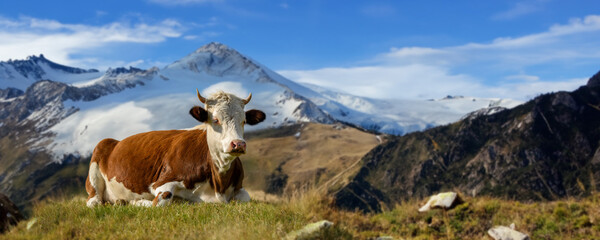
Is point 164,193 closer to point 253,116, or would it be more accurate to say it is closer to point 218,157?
point 218,157

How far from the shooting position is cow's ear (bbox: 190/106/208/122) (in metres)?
10.5

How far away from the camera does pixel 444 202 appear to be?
19.3 m

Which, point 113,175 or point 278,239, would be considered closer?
point 278,239

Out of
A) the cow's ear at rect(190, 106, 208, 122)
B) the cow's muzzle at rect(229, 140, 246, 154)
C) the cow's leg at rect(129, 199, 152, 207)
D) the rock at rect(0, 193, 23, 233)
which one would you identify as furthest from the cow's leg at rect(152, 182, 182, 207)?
the rock at rect(0, 193, 23, 233)

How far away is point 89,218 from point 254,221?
321 cm

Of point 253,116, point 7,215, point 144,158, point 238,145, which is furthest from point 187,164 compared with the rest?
point 7,215

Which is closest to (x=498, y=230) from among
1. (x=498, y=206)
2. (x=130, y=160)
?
(x=498, y=206)

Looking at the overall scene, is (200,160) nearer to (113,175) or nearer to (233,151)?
(233,151)

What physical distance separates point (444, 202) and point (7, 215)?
14675 mm

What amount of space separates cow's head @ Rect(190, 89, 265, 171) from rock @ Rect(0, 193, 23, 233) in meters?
4.25

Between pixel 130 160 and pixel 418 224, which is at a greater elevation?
pixel 130 160

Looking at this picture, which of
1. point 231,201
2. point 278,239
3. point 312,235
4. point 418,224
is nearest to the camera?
point 278,239

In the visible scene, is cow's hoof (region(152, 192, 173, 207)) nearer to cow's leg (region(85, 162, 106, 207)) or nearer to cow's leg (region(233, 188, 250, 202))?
cow's leg (region(233, 188, 250, 202))

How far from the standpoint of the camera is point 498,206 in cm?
1883
